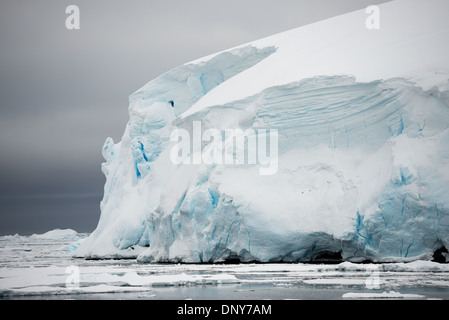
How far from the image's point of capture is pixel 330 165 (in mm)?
16547

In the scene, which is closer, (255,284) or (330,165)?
(255,284)

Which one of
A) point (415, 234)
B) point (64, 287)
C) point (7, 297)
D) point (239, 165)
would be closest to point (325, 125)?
point (239, 165)

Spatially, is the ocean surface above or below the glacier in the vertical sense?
below

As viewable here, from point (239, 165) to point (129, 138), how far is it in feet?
26.1

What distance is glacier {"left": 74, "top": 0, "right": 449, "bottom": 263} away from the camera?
14.7 metres

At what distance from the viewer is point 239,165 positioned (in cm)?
1708

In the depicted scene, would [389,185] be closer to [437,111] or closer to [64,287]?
[437,111]

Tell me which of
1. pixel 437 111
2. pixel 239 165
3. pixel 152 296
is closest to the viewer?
pixel 152 296

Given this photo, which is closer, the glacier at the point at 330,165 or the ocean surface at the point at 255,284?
the ocean surface at the point at 255,284

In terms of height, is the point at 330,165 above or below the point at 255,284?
above

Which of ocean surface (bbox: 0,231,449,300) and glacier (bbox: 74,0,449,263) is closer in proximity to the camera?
ocean surface (bbox: 0,231,449,300)

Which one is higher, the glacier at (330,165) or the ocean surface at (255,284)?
the glacier at (330,165)

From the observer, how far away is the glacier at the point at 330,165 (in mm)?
14672

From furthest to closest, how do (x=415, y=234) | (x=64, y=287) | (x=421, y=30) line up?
(x=421, y=30) → (x=415, y=234) → (x=64, y=287)
